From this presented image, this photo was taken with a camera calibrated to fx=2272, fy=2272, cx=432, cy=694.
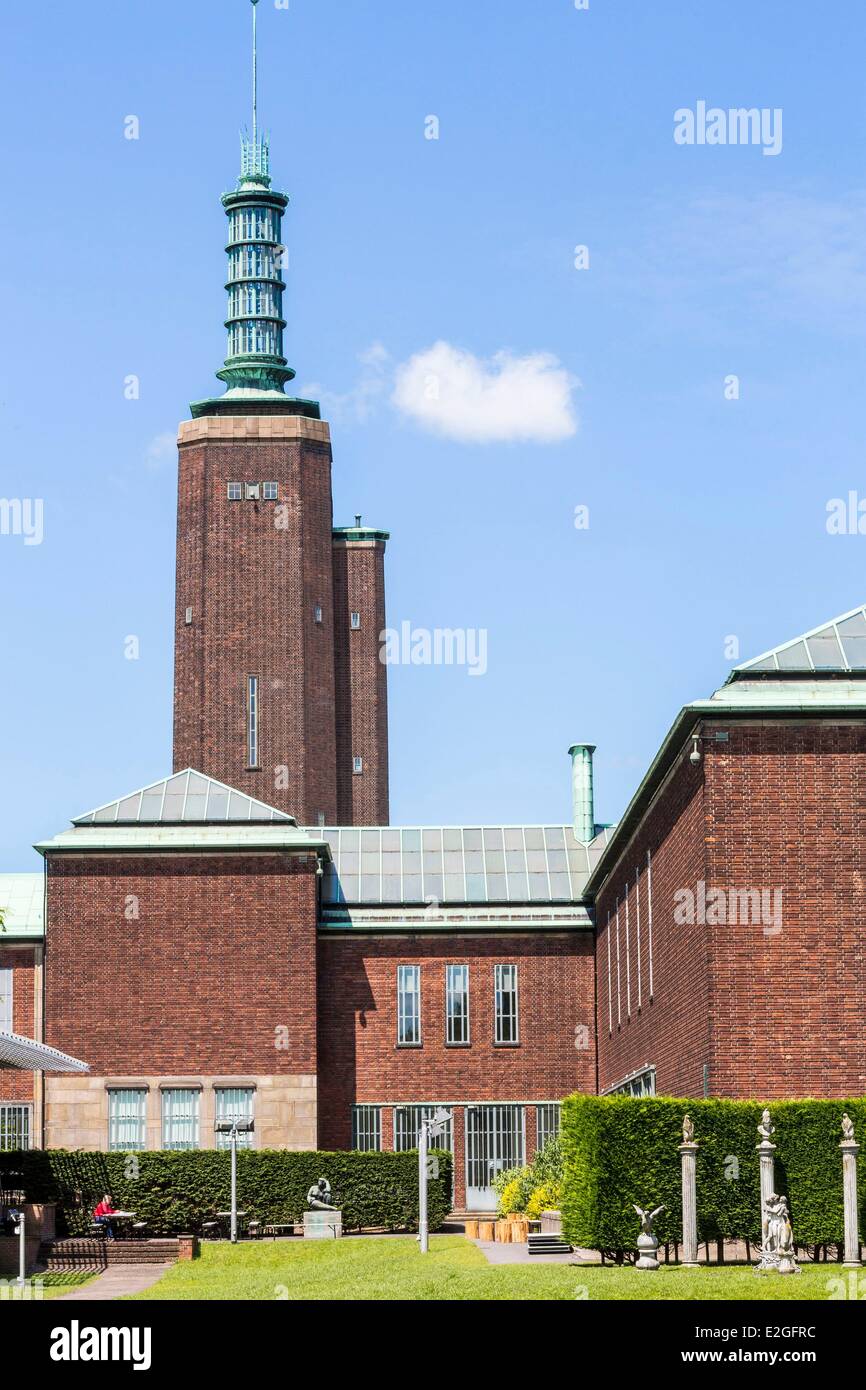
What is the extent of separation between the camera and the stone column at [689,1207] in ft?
98.3

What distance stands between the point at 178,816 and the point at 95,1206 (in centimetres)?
1016

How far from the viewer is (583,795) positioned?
58812mm

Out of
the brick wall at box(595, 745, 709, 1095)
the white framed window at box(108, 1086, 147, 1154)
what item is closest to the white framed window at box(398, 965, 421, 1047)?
the brick wall at box(595, 745, 709, 1095)

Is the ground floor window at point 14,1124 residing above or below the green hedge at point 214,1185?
above

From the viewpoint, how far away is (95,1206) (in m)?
43.5

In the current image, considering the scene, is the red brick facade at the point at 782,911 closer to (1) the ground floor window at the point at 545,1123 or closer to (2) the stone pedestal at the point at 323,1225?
(2) the stone pedestal at the point at 323,1225

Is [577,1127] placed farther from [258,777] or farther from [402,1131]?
[258,777]

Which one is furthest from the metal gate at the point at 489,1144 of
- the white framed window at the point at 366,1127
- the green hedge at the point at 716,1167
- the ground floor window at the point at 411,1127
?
the green hedge at the point at 716,1167

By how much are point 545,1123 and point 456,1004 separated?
11.1ft

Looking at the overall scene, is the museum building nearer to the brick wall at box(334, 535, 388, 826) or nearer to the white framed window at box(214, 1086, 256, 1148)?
the white framed window at box(214, 1086, 256, 1148)

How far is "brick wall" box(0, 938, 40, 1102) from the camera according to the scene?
2020 inches

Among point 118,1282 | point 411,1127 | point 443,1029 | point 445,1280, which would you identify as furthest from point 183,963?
point 445,1280

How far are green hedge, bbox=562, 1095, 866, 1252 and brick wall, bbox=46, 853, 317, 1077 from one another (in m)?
18.8

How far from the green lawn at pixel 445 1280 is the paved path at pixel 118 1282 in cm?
35
